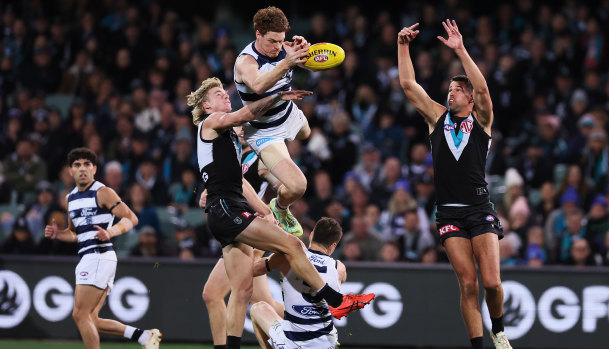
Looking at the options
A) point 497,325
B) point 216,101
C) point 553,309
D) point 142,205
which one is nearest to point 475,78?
point 497,325

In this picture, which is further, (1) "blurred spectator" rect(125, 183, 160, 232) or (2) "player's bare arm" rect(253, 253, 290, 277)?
(1) "blurred spectator" rect(125, 183, 160, 232)

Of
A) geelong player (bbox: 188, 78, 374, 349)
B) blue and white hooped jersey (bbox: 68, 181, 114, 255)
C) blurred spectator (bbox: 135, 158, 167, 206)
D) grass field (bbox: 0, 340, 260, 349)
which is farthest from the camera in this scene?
blurred spectator (bbox: 135, 158, 167, 206)

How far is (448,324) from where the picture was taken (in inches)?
469

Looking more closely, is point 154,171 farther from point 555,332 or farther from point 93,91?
point 555,332

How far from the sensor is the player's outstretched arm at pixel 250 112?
7.92 meters

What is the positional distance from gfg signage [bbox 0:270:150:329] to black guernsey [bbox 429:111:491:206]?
16.6 feet

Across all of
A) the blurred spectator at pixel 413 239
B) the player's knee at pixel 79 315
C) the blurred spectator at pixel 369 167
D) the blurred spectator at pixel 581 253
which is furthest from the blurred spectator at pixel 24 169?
the blurred spectator at pixel 581 253

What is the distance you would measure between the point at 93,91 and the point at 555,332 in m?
9.86

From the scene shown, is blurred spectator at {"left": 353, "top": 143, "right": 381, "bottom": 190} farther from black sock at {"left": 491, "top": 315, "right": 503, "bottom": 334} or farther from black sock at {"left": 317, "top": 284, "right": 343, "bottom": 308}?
black sock at {"left": 317, "top": 284, "right": 343, "bottom": 308}

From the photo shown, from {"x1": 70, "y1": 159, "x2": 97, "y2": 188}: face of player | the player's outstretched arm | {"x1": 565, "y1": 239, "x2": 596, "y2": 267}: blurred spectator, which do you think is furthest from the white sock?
{"x1": 565, "y1": 239, "x2": 596, "y2": 267}: blurred spectator

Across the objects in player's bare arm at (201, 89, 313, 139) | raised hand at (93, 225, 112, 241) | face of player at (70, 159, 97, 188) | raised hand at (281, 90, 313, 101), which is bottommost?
raised hand at (93, 225, 112, 241)

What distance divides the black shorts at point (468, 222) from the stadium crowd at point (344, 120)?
4.11 m

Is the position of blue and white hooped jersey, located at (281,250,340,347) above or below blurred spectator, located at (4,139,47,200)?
below

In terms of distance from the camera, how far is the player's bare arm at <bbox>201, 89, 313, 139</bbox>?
793 cm
